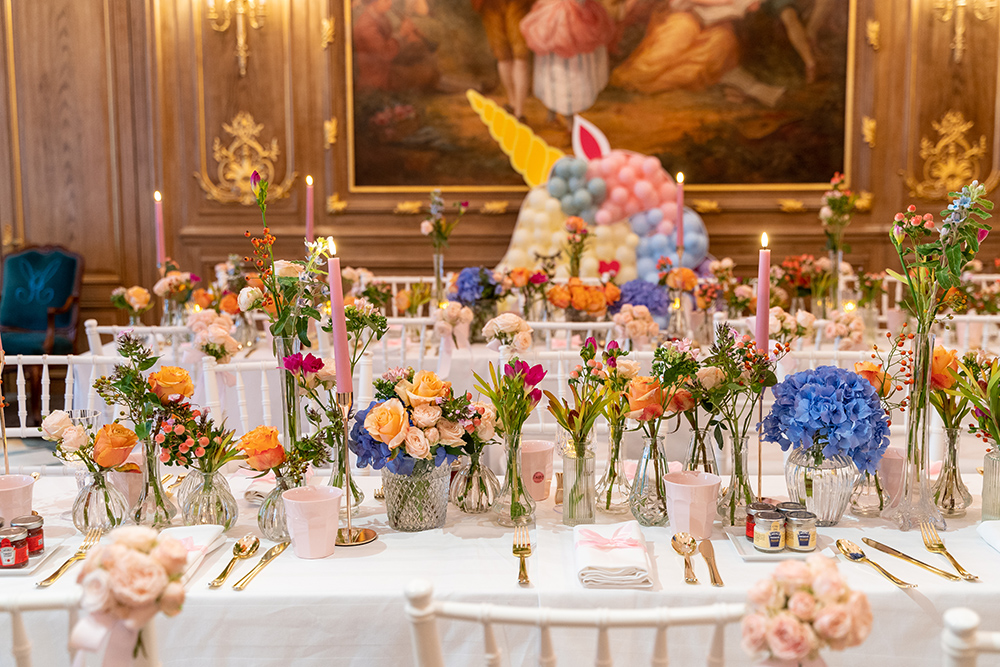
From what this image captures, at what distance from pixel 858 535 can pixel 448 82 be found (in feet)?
16.4

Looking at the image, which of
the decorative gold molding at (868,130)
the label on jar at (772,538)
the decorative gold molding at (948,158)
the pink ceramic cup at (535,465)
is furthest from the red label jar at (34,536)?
the decorative gold molding at (948,158)

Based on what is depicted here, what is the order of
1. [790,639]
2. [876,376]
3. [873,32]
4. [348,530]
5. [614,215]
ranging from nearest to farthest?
[790,639]
[348,530]
[876,376]
[614,215]
[873,32]

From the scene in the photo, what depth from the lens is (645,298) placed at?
383 cm

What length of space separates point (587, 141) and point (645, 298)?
7.73 ft

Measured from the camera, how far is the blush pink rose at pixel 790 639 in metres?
0.91

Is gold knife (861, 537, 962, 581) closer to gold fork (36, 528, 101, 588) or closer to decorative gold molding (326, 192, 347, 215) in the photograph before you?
gold fork (36, 528, 101, 588)

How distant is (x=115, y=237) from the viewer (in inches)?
241

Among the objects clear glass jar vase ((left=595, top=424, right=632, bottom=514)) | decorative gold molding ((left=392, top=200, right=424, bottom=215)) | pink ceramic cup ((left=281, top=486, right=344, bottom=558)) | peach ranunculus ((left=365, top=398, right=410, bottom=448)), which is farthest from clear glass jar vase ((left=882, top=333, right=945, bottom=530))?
decorative gold molding ((left=392, top=200, right=424, bottom=215))

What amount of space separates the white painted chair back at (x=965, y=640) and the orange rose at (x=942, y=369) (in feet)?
Answer: 2.69

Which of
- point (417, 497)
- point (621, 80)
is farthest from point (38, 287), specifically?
point (417, 497)

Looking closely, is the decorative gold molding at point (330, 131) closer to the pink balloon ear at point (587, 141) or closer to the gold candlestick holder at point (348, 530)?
the pink balloon ear at point (587, 141)

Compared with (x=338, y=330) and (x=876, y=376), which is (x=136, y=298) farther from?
(x=876, y=376)

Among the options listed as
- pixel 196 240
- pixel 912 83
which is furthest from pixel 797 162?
pixel 196 240

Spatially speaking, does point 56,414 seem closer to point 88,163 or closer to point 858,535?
point 858,535
